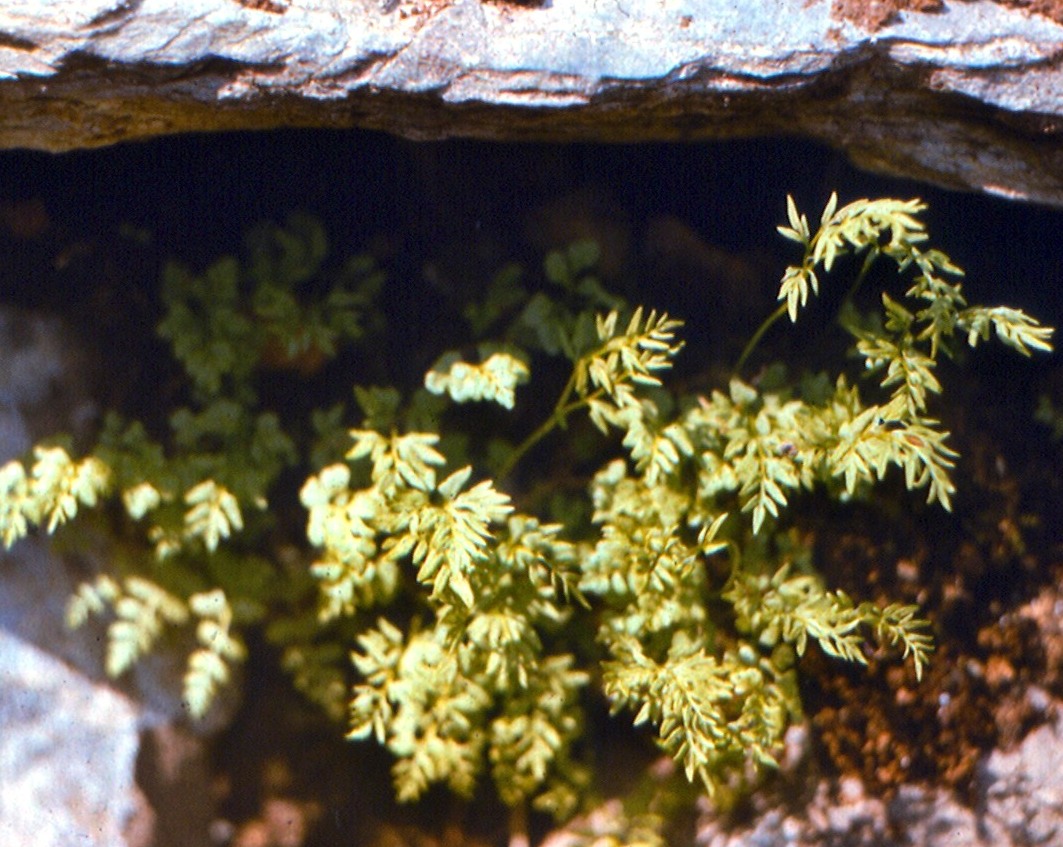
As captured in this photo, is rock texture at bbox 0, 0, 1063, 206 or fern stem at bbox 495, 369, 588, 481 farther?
fern stem at bbox 495, 369, 588, 481

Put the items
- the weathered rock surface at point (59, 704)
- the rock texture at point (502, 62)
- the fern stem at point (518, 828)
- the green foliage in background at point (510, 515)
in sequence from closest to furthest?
the rock texture at point (502, 62) → the green foliage in background at point (510, 515) → the weathered rock surface at point (59, 704) → the fern stem at point (518, 828)

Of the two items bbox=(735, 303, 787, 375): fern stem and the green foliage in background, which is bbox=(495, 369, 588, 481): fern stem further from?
bbox=(735, 303, 787, 375): fern stem

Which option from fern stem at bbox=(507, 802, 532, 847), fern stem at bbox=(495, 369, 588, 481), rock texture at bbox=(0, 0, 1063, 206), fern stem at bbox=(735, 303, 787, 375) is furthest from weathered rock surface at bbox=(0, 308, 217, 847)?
fern stem at bbox=(735, 303, 787, 375)

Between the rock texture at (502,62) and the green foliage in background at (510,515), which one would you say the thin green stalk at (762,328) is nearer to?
the green foliage in background at (510,515)

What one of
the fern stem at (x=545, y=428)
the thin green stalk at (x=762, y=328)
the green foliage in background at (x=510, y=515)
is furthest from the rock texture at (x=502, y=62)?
the fern stem at (x=545, y=428)

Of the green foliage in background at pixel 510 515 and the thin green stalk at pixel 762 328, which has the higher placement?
the thin green stalk at pixel 762 328

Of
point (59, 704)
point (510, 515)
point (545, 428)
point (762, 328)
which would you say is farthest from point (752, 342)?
point (59, 704)
